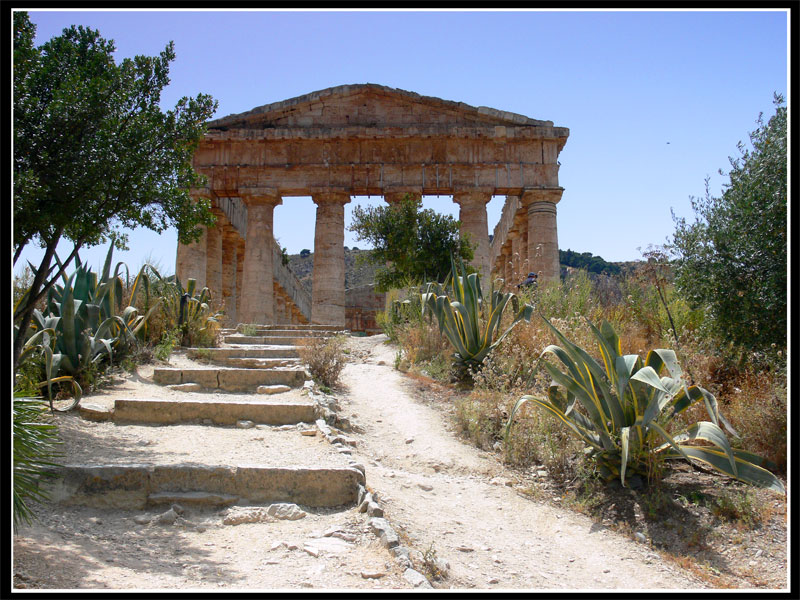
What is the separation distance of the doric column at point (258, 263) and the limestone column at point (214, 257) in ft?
6.10

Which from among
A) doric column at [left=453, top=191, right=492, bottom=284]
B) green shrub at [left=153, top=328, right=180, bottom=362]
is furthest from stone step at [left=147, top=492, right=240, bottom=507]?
doric column at [left=453, top=191, right=492, bottom=284]

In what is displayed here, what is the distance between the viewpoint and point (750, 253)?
584 cm

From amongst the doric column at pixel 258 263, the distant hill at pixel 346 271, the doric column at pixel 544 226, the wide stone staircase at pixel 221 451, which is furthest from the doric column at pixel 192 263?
the distant hill at pixel 346 271

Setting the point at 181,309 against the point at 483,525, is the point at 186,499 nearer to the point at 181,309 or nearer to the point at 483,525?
the point at 483,525

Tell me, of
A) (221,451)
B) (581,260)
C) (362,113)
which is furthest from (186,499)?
(581,260)

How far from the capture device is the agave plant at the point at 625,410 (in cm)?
464

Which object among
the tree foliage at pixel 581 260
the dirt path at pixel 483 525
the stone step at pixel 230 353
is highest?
the tree foliage at pixel 581 260

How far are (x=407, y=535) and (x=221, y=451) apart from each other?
1864mm

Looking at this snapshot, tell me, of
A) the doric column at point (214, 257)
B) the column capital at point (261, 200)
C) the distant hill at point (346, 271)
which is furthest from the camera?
the distant hill at point (346, 271)

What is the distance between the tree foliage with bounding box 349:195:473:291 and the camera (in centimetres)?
1639

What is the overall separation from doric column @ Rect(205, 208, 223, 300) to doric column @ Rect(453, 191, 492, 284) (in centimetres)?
845

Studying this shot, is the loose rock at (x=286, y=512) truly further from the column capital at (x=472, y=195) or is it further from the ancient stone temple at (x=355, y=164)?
the column capital at (x=472, y=195)

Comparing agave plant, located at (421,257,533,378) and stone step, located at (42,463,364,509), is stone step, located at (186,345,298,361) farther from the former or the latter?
stone step, located at (42,463,364,509)

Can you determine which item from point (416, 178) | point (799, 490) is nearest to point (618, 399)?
point (799, 490)
